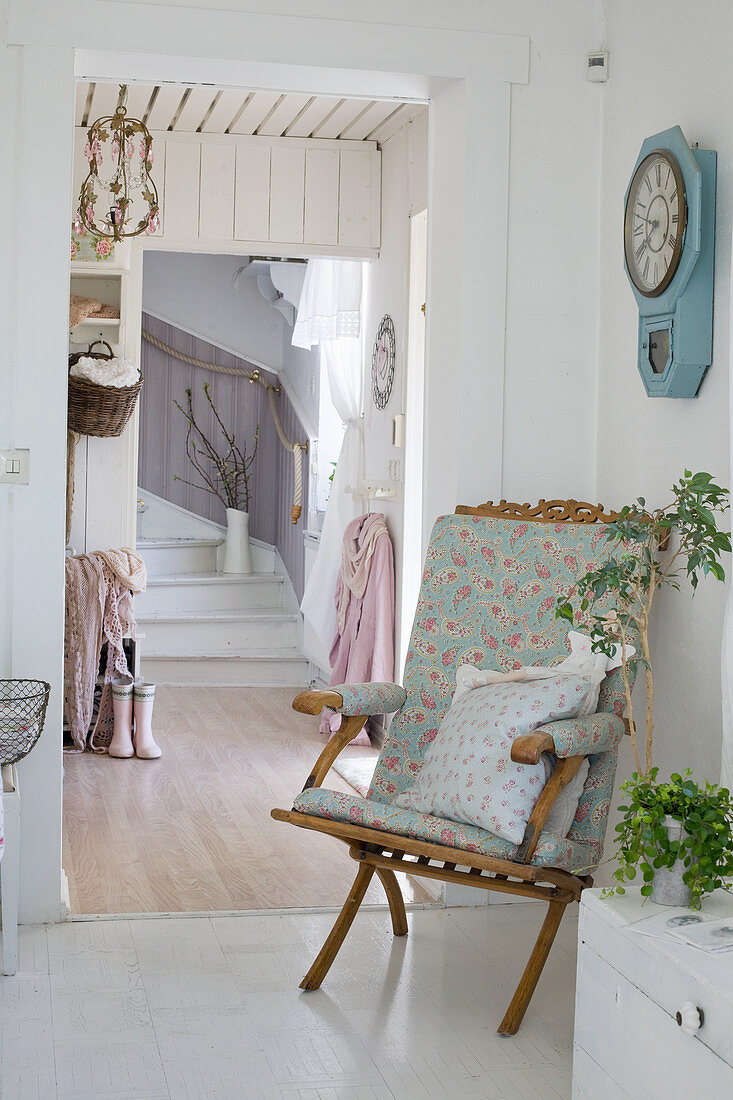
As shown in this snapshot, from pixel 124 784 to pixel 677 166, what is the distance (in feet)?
9.65

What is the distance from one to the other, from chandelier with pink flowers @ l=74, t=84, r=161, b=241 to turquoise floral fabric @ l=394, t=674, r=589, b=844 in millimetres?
2377

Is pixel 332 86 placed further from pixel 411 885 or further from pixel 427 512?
pixel 411 885

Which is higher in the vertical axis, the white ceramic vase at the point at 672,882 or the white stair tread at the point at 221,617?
the white stair tread at the point at 221,617

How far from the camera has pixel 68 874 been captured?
3.31 meters

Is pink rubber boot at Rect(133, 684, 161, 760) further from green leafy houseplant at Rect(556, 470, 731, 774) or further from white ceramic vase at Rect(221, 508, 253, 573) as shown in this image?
green leafy houseplant at Rect(556, 470, 731, 774)

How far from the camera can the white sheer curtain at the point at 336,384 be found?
545cm

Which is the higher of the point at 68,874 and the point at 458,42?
the point at 458,42

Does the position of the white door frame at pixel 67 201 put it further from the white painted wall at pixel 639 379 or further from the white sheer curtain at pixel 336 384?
the white sheer curtain at pixel 336 384

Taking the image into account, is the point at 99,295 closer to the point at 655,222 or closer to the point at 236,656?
the point at 236,656

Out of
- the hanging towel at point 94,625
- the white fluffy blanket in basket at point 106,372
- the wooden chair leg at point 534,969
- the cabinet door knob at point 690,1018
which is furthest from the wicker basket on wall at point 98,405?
the cabinet door knob at point 690,1018

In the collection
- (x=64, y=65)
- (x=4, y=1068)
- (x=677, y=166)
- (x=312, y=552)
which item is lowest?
(x=4, y=1068)

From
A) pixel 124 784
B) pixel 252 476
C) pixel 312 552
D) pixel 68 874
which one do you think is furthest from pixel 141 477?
pixel 68 874

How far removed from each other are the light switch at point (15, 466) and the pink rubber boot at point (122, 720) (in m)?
2.04

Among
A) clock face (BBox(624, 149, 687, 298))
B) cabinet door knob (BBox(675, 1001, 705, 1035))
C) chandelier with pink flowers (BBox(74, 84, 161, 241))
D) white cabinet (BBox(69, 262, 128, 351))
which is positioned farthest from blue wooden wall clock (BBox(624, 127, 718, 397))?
white cabinet (BBox(69, 262, 128, 351))
